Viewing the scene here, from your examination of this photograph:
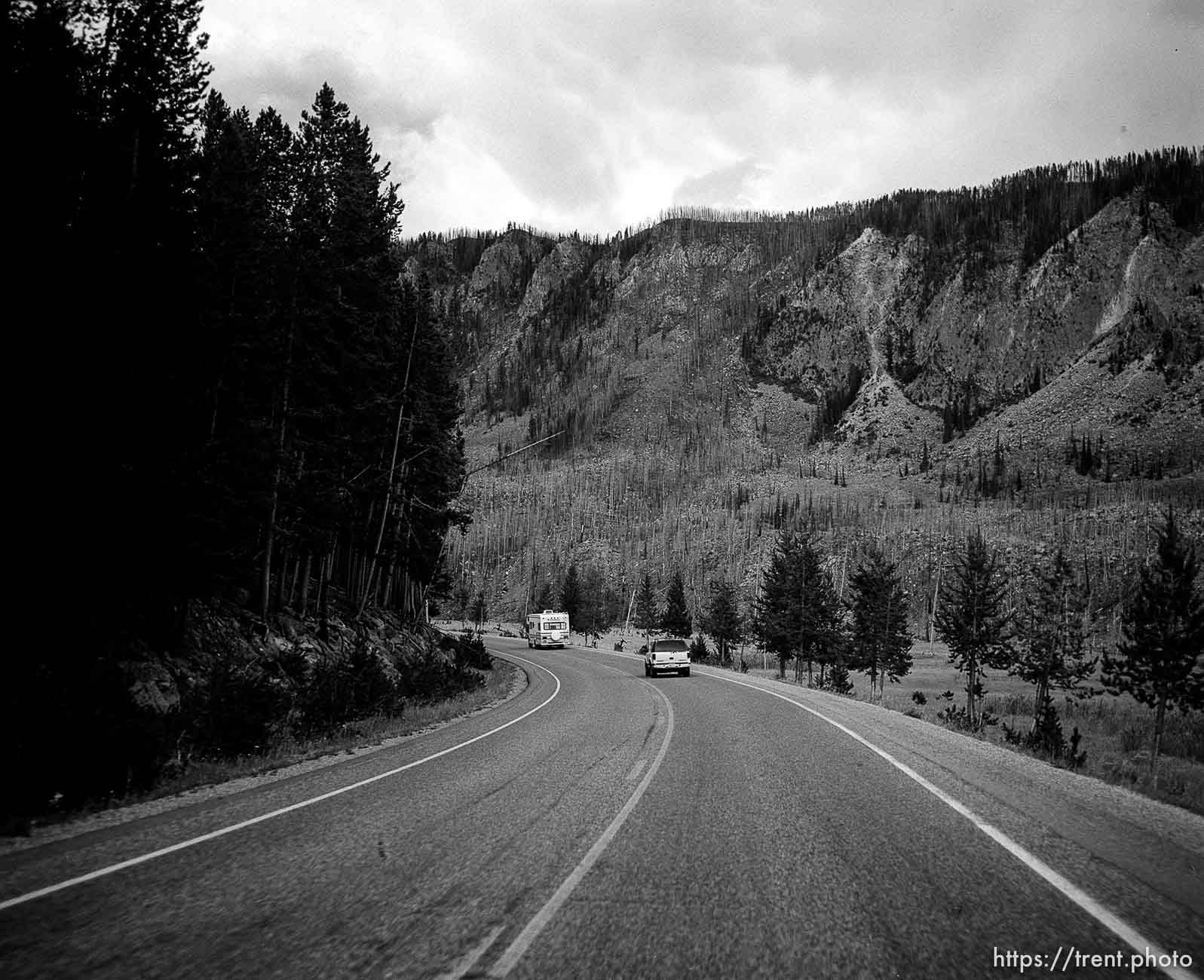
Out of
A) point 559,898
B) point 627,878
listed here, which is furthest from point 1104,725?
point 559,898

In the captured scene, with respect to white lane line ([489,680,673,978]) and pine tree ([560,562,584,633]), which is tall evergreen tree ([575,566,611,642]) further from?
white lane line ([489,680,673,978])

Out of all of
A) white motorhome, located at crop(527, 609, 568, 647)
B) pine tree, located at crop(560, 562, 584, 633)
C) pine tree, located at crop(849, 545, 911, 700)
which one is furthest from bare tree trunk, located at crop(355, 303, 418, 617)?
pine tree, located at crop(560, 562, 584, 633)

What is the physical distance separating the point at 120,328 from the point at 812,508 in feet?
637

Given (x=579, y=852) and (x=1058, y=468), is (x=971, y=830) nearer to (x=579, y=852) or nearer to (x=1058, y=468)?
(x=579, y=852)

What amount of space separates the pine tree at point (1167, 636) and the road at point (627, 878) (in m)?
41.2

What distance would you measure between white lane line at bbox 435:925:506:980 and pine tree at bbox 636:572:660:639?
7934cm

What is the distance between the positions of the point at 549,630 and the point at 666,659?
31206mm

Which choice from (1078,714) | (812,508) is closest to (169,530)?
(1078,714)

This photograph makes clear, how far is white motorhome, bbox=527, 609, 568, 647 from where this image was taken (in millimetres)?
60438

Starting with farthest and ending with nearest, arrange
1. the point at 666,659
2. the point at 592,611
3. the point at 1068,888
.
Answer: the point at 592,611
the point at 666,659
the point at 1068,888

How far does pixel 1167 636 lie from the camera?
39.5 m

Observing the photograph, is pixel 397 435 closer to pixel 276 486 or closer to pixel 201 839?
pixel 276 486

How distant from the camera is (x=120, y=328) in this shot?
12.7 m

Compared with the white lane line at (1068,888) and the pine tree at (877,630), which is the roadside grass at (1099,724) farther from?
the white lane line at (1068,888)
